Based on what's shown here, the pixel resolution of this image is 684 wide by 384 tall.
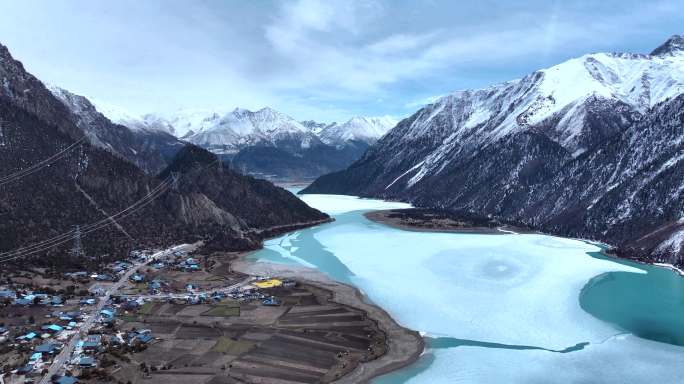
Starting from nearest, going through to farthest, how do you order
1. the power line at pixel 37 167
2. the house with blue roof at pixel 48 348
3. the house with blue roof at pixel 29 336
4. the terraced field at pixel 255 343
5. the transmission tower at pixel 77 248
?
1. the terraced field at pixel 255 343
2. the house with blue roof at pixel 48 348
3. the house with blue roof at pixel 29 336
4. the transmission tower at pixel 77 248
5. the power line at pixel 37 167

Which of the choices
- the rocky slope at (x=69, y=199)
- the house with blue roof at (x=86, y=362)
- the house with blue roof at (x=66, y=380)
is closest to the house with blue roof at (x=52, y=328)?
the house with blue roof at (x=86, y=362)

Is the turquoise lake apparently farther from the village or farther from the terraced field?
the village

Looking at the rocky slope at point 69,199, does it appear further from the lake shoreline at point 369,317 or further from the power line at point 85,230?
the lake shoreline at point 369,317

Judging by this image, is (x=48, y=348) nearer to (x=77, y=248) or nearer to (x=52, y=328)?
(x=52, y=328)

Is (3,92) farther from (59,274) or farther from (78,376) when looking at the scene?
(78,376)

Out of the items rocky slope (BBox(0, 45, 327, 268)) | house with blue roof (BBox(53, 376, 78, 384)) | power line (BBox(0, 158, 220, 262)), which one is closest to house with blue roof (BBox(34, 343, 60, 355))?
house with blue roof (BBox(53, 376, 78, 384))

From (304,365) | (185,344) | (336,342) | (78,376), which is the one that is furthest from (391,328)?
(78,376)

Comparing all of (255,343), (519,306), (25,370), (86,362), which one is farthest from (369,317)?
(25,370)
